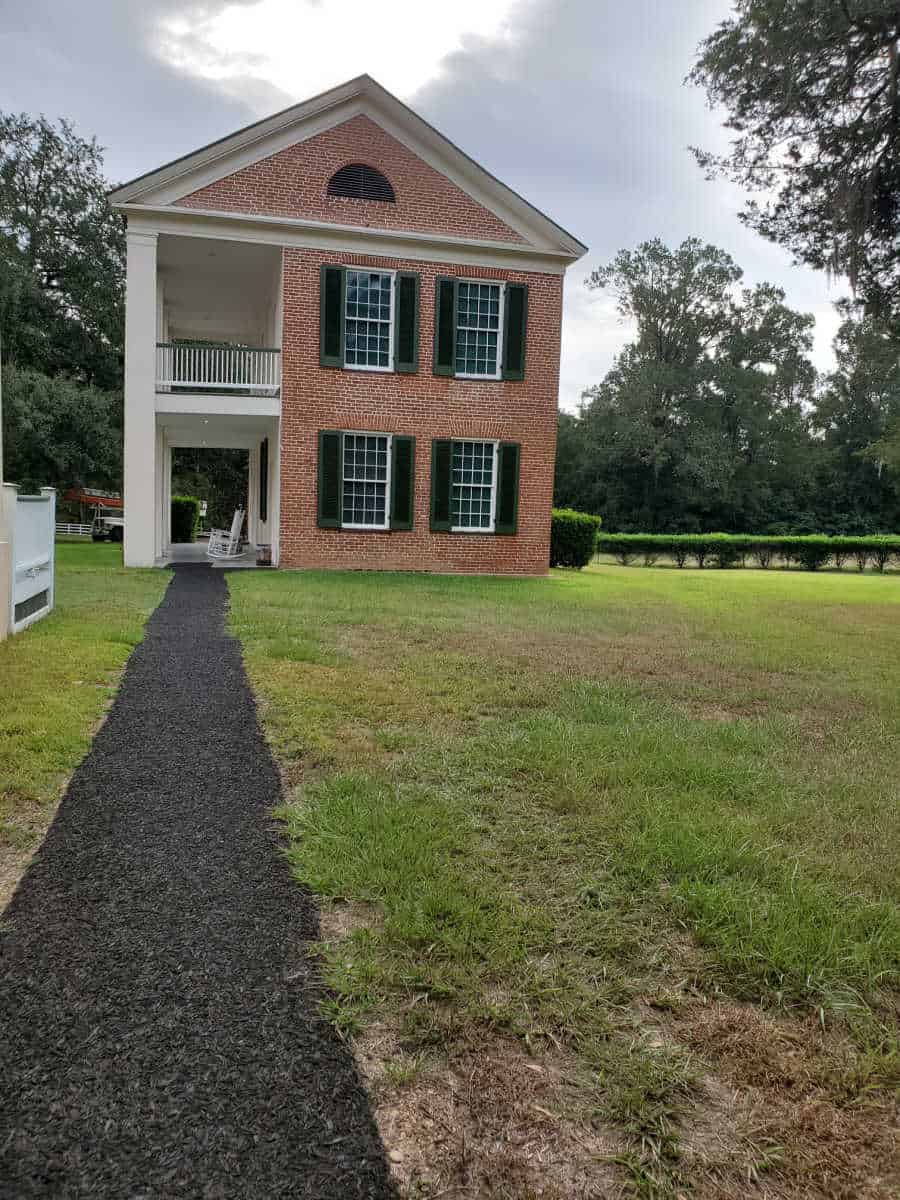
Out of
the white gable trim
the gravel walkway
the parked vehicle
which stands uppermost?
the white gable trim

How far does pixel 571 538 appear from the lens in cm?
1961

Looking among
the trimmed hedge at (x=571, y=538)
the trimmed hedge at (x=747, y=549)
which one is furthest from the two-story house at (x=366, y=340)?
the trimmed hedge at (x=747, y=549)

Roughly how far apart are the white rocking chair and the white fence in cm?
848

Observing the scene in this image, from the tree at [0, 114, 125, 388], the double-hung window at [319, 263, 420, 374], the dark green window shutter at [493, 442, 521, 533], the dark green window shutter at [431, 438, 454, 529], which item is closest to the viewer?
the double-hung window at [319, 263, 420, 374]

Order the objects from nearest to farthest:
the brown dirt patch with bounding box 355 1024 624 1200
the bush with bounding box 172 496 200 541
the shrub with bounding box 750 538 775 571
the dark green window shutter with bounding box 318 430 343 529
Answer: the brown dirt patch with bounding box 355 1024 624 1200 < the dark green window shutter with bounding box 318 430 343 529 < the bush with bounding box 172 496 200 541 < the shrub with bounding box 750 538 775 571

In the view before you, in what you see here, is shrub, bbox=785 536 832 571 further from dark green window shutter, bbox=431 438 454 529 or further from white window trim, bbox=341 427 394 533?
white window trim, bbox=341 427 394 533

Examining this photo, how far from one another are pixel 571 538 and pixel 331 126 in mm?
10117

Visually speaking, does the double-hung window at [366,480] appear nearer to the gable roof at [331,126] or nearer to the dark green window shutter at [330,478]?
the dark green window shutter at [330,478]

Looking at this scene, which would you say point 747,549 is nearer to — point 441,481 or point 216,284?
point 441,481

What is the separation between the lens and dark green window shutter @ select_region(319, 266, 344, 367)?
1468 cm

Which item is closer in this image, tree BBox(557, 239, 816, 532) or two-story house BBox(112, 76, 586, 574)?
two-story house BBox(112, 76, 586, 574)

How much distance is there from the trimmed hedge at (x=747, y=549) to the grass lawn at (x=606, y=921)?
78.5 feet

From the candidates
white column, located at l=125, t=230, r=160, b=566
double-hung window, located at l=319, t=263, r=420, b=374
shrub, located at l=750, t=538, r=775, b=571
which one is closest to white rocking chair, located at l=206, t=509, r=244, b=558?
white column, located at l=125, t=230, r=160, b=566

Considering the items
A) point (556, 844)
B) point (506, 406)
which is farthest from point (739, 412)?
point (556, 844)
